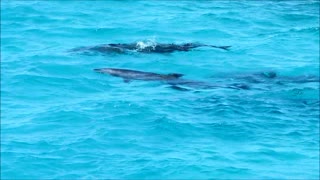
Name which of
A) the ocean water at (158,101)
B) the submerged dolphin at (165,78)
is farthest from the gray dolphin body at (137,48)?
the submerged dolphin at (165,78)

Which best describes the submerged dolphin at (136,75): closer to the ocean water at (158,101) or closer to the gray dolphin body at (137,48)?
the ocean water at (158,101)

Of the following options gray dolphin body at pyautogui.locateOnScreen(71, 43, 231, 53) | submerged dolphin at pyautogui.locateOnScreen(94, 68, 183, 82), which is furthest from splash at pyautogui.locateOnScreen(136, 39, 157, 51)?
submerged dolphin at pyautogui.locateOnScreen(94, 68, 183, 82)

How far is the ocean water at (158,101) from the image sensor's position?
8.64 meters

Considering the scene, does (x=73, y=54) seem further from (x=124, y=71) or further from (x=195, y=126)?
(x=195, y=126)

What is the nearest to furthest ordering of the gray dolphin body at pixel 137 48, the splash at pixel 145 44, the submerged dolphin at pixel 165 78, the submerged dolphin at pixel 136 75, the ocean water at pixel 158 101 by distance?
1. the ocean water at pixel 158 101
2. the submerged dolphin at pixel 165 78
3. the submerged dolphin at pixel 136 75
4. the gray dolphin body at pixel 137 48
5. the splash at pixel 145 44

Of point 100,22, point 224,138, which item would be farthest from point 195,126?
point 100,22

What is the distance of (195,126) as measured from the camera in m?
9.91

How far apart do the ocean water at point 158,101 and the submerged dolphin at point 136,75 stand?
178mm

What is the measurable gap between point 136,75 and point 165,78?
0.54 m

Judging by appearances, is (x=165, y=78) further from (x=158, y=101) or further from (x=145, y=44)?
(x=145, y=44)

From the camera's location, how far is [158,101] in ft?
35.9

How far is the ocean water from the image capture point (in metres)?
8.64

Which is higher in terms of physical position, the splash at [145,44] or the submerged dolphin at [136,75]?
the splash at [145,44]

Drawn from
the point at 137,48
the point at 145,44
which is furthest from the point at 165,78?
the point at 145,44
